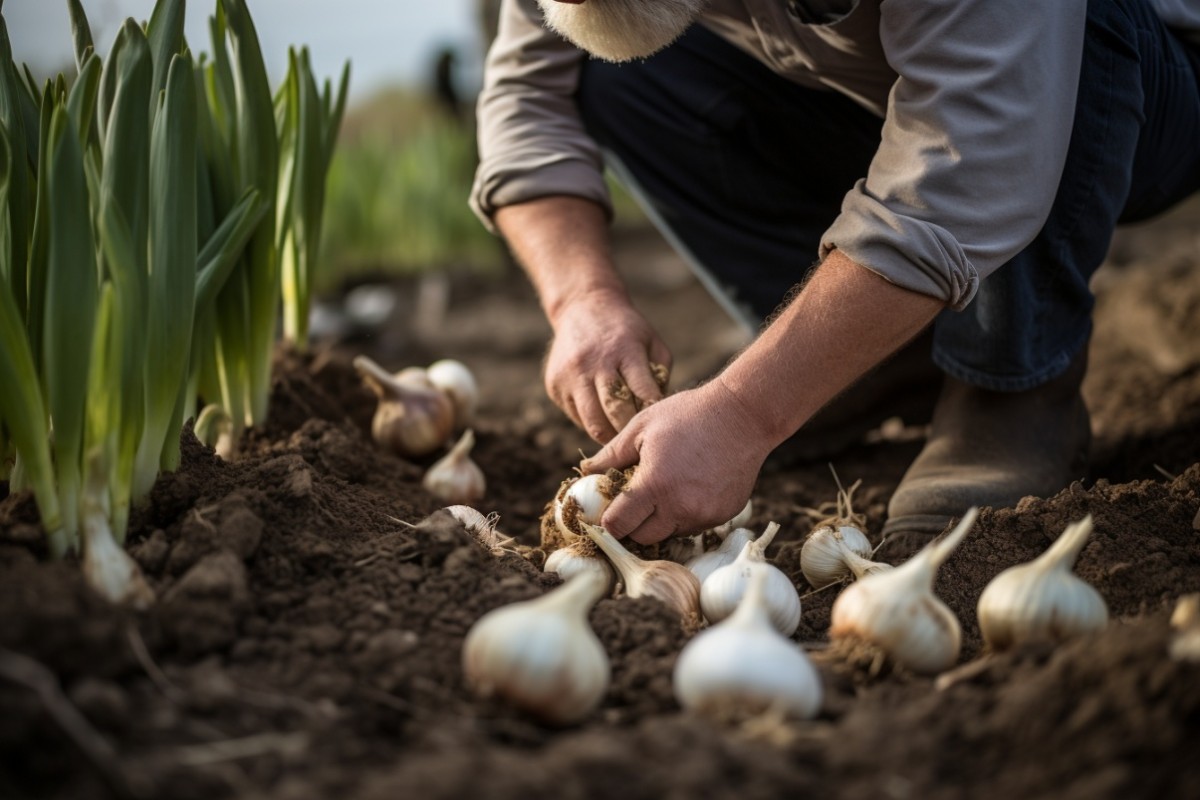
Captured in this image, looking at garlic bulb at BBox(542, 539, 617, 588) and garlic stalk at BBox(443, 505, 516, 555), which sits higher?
garlic stalk at BBox(443, 505, 516, 555)

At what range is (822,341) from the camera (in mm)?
1552

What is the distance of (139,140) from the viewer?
1411 millimetres

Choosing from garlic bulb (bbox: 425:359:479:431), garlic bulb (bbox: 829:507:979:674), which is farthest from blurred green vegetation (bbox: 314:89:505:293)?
garlic bulb (bbox: 829:507:979:674)

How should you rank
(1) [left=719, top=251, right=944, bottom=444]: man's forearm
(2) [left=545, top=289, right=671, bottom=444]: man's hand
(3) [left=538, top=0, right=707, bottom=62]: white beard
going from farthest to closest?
(2) [left=545, top=289, right=671, bottom=444]: man's hand, (3) [left=538, top=0, right=707, bottom=62]: white beard, (1) [left=719, top=251, right=944, bottom=444]: man's forearm

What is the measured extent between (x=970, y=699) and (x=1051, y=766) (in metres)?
0.13

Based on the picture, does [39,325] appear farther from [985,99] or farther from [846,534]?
[985,99]

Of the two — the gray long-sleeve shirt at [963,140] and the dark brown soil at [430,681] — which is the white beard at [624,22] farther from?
the dark brown soil at [430,681]

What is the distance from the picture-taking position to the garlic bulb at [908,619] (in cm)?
124

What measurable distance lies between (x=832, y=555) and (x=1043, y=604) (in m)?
0.44

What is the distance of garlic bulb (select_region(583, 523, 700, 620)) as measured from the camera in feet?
4.92

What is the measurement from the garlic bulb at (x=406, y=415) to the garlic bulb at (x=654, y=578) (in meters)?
0.78

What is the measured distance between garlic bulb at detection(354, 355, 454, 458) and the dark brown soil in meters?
0.36

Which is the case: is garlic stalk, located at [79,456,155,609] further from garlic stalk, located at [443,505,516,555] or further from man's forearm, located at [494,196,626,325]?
man's forearm, located at [494,196,626,325]

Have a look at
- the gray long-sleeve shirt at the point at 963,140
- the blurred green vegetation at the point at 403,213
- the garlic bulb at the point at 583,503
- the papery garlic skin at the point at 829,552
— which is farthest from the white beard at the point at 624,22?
the blurred green vegetation at the point at 403,213
